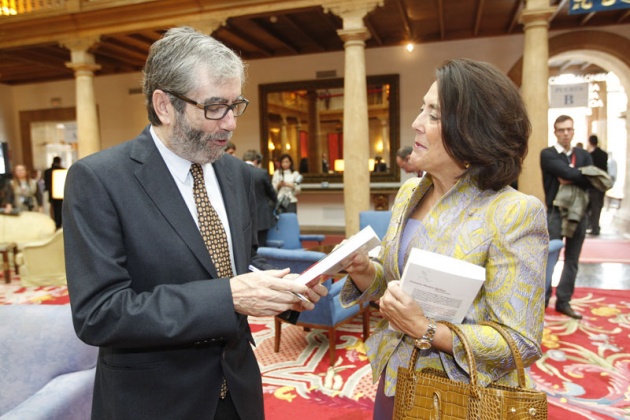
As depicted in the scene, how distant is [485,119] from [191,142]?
807 mm

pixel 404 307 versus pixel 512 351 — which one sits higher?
pixel 404 307

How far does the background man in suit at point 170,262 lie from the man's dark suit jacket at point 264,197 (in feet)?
14.1

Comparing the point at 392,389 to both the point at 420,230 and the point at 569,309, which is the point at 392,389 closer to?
the point at 420,230

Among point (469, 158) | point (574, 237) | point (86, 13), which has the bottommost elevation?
point (574, 237)

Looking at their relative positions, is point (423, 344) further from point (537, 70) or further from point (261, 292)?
point (537, 70)

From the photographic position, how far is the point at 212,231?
4.25ft

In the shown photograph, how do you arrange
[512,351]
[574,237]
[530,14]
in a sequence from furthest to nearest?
[530,14], [574,237], [512,351]

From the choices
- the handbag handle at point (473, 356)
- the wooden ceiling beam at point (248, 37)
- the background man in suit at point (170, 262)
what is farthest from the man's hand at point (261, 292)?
the wooden ceiling beam at point (248, 37)

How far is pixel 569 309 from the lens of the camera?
4500 millimetres

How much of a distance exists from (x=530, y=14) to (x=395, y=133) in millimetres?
3918

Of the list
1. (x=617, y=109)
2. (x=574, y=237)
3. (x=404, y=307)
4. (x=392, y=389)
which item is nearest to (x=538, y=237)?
(x=404, y=307)

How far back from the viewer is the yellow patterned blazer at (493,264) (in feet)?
3.72

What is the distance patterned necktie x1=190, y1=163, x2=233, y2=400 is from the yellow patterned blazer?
548mm

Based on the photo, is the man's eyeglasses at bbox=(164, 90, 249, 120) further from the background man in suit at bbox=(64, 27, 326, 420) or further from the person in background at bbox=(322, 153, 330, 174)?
the person in background at bbox=(322, 153, 330, 174)
